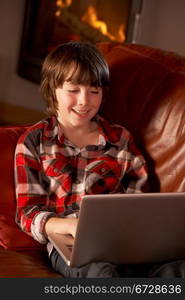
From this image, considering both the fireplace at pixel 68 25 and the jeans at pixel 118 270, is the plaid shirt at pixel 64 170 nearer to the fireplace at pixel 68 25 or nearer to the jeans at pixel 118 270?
the jeans at pixel 118 270

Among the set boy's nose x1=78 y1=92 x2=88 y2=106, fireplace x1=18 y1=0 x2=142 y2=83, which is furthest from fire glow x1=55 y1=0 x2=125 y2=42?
boy's nose x1=78 y1=92 x2=88 y2=106

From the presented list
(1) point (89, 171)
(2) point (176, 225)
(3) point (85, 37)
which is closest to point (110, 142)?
(1) point (89, 171)

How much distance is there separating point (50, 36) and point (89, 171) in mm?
2650

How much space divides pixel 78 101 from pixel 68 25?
8.37 feet

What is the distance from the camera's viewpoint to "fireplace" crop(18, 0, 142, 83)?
414 cm

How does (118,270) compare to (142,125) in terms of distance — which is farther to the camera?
(142,125)

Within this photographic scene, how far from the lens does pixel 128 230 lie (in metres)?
1.47

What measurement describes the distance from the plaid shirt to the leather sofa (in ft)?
0.14

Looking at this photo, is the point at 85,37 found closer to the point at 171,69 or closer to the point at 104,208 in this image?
the point at 171,69

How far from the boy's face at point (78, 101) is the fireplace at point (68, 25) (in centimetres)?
232

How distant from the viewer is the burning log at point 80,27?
4254 millimetres

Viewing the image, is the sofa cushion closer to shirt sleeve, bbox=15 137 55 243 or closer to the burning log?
shirt sleeve, bbox=15 137 55 243

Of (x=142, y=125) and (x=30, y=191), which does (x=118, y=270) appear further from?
(x=142, y=125)

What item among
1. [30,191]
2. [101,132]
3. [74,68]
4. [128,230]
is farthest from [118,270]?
[74,68]
